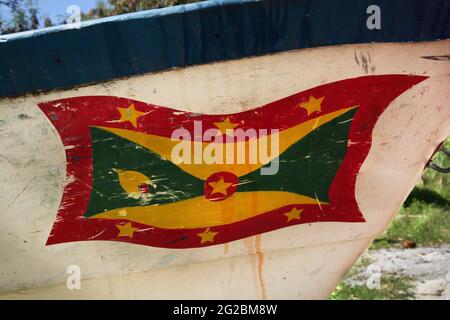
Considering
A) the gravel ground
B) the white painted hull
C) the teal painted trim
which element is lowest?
the gravel ground

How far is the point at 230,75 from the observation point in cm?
160

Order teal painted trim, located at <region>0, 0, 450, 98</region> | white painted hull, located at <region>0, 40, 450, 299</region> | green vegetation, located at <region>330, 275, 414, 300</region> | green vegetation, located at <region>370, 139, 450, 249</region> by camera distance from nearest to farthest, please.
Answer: teal painted trim, located at <region>0, 0, 450, 98</region> → white painted hull, located at <region>0, 40, 450, 299</region> → green vegetation, located at <region>330, 275, 414, 300</region> → green vegetation, located at <region>370, 139, 450, 249</region>

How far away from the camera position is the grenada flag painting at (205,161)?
161cm

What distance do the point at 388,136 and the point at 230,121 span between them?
653 mm

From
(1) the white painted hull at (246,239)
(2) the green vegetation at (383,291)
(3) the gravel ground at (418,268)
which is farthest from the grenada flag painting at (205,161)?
(3) the gravel ground at (418,268)

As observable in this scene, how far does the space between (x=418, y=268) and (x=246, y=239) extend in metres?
1.95

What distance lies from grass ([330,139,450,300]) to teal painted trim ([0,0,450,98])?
1981 millimetres

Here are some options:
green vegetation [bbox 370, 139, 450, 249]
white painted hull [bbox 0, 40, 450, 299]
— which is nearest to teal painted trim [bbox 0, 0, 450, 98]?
white painted hull [bbox 0, 40, 450, 299]

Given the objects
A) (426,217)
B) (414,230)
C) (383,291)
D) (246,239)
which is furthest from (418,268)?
(246,239)

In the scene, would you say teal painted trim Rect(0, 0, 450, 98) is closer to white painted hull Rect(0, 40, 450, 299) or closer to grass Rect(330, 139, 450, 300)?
white painted hull Rect(0, 40, 450, 299)

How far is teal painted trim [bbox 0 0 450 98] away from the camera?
146 centimetres

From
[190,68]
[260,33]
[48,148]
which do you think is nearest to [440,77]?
[260,33]

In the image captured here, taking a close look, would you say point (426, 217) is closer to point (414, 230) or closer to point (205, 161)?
point (414, 230)

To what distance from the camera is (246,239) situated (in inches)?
76.4
